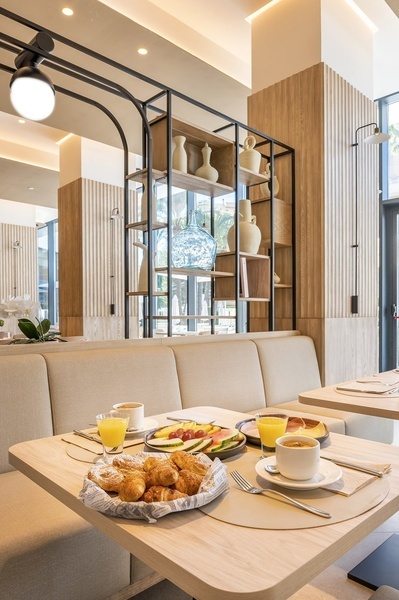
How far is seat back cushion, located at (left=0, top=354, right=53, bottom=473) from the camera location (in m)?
A: 1.60

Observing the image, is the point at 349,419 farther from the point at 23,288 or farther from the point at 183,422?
the point at 23,288

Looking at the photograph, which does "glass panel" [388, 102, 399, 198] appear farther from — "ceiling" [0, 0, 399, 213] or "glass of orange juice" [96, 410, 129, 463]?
"glass of orange juice" [96, 410, 129, 463]

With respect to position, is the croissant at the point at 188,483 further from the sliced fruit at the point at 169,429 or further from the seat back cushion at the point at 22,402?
the seat back cushion at the point at 22,402

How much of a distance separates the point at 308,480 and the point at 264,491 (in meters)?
0.09

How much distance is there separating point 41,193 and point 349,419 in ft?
24.0

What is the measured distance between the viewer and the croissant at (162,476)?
81 cm

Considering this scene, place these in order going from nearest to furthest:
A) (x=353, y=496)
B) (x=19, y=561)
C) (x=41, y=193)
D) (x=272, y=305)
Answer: (x=353, y=496) < (x=19, y=561) < (x=272, y=305) < (x=41, y=193)

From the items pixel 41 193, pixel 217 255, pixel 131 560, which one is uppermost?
pixel 41 193

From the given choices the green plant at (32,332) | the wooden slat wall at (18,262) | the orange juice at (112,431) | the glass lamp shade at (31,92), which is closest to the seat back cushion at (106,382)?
the green plant at (32,332)

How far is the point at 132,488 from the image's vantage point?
0.78m

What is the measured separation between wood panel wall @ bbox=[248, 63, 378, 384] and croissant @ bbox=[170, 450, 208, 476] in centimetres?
247

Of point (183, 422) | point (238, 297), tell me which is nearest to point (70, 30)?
point (238, 297)

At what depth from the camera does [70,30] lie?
356 cm

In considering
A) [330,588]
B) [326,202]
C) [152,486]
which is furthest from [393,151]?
[152,486]
